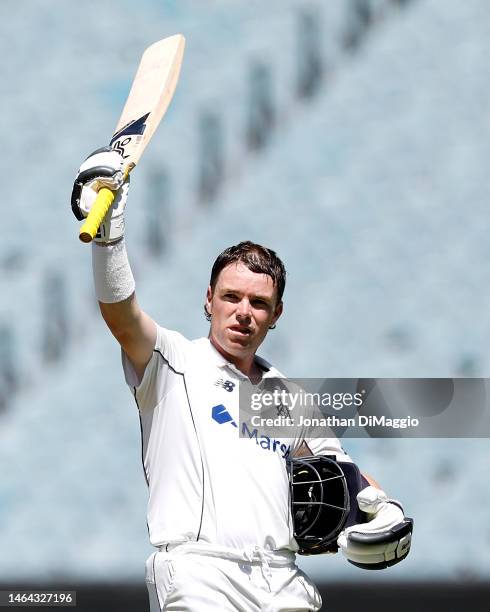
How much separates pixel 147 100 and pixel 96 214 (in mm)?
581

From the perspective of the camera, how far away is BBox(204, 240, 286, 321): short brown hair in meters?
1.94

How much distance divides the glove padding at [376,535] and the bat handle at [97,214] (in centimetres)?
65

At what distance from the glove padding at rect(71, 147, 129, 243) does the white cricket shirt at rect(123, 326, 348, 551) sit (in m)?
0.21

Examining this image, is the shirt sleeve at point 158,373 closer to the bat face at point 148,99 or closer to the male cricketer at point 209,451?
the male cricketer at point 209,451

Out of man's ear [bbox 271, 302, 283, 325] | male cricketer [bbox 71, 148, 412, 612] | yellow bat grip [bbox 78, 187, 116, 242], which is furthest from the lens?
man's ear [bbox 271, 302, 283, 325]

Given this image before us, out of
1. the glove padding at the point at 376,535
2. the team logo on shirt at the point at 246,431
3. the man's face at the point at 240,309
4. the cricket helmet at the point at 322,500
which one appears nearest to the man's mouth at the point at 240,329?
the man's face at the point at 240,309

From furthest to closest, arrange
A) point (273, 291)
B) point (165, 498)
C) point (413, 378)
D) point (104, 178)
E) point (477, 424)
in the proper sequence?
point (413, 378), point (477, 424), point (273, 291), point (165, 498), point (104, 178)

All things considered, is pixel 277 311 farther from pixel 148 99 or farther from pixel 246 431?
pixel 148 99

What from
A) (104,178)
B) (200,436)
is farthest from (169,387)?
(104,178)

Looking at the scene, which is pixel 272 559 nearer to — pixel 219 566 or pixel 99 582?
pixel 219 566

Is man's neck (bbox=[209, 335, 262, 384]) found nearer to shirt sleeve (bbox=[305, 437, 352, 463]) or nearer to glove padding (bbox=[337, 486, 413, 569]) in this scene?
shirt sleeve (bbox=[305, 437, 352, 463])

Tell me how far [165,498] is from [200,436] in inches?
4.4

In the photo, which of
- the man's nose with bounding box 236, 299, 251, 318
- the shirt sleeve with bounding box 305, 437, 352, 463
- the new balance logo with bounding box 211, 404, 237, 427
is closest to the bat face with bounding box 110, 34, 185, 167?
the man's nose with bounding box 236, 299, 251, 318

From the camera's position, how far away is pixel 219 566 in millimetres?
1767
